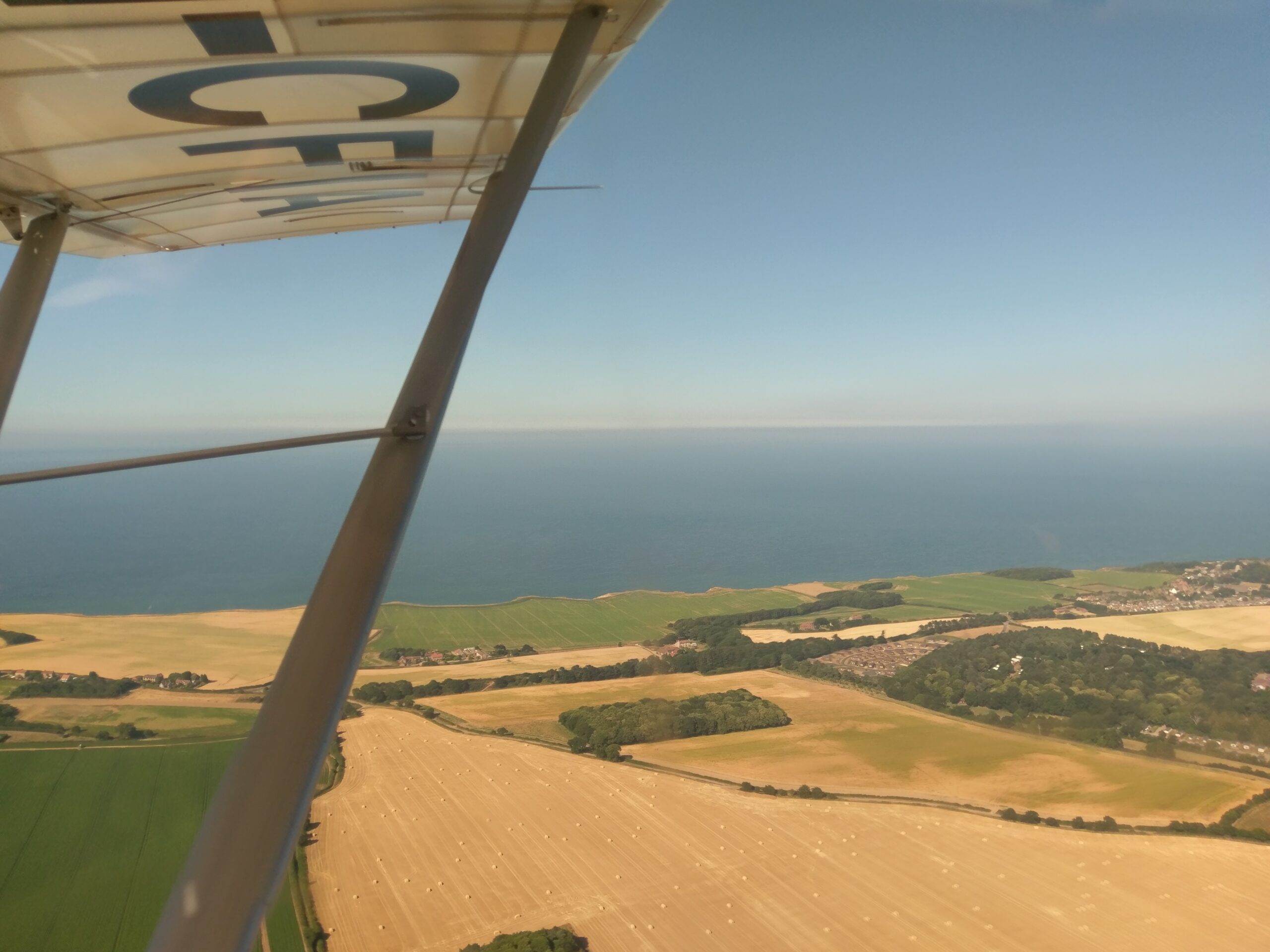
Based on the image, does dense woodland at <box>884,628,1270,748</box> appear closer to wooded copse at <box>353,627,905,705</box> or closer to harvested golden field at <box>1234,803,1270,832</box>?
harvested golden field at <box>1234,803,1270,832</box>

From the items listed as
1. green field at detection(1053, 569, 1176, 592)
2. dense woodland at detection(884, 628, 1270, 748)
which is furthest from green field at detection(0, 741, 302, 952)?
green field at detection(1053, 569, 1176, 592)

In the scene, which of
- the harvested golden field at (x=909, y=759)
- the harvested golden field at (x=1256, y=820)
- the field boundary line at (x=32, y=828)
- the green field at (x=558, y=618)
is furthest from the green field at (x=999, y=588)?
the field boundary line at (x=32, y=828)

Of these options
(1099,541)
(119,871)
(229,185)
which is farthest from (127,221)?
(1099,541)

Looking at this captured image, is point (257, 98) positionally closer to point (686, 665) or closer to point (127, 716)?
point (127, 716)

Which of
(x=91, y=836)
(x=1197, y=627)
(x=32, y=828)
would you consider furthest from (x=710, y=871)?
(x=1197, y=627)

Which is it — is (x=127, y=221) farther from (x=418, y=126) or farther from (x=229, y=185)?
(x=418, y=126)

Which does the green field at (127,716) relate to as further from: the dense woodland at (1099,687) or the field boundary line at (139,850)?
the dense woodland at (1099,687)
